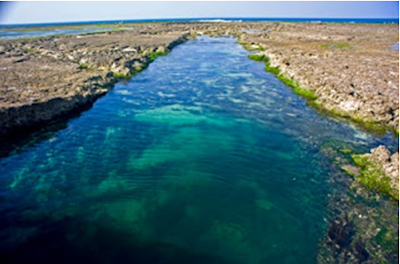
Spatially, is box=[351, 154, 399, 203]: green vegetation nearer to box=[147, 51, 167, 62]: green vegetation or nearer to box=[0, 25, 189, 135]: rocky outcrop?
box=[0, 25, 189, 135]: rocky outcrop

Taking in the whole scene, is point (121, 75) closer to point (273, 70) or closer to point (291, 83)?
point (273, 70)

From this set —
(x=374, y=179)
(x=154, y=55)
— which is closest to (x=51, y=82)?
(x=154, y=55)

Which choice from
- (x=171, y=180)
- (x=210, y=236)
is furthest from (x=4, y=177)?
(x=210, y=236)

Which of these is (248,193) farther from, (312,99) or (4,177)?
(312,99)

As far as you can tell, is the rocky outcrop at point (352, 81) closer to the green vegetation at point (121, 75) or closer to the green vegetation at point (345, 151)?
the green vegetation at point (345, 151)

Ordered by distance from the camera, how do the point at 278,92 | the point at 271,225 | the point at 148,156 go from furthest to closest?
the point at 278,92
the point at 148,156
the point at 271,225

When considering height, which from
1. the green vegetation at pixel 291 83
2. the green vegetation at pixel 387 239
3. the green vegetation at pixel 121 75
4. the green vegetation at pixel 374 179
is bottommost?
the green vegetation at pixel 387 239

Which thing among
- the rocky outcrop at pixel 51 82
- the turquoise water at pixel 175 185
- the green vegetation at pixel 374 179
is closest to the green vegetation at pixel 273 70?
the turquoise water at pixel 175 185
